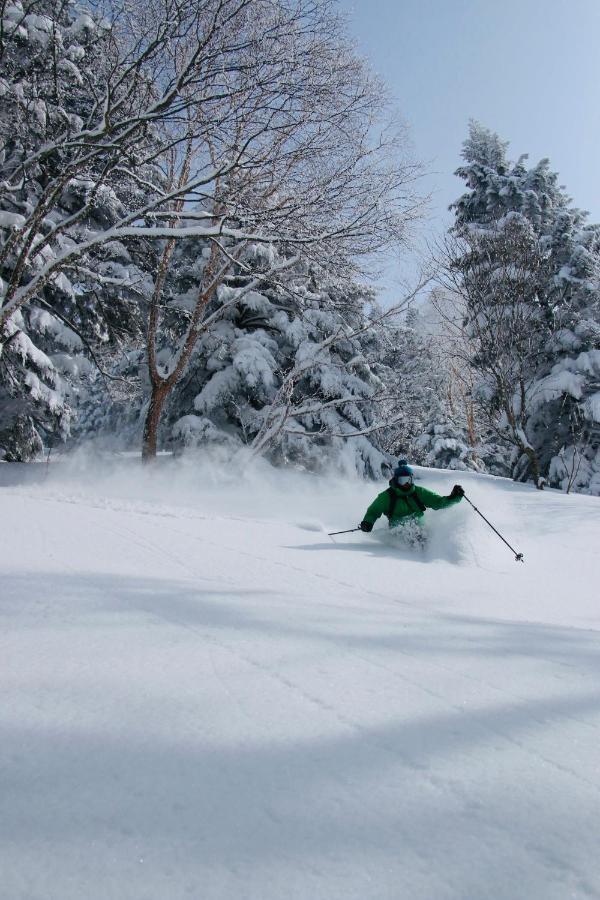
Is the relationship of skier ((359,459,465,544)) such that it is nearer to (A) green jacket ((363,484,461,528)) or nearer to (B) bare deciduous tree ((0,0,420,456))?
(A) green jacket ((363,484,461,528))

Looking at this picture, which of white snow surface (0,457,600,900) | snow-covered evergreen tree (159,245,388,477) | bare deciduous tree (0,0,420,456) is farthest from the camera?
snow-covered evergreen tree (159,245,388,477)

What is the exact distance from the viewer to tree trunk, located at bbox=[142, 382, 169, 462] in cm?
1039

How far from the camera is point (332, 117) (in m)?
5.98

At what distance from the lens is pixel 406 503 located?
6520mm

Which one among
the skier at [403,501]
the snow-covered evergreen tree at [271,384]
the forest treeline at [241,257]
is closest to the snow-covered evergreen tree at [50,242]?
the forest treeline at [241,257]

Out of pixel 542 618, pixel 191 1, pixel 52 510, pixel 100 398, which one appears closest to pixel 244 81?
pixel 191 1

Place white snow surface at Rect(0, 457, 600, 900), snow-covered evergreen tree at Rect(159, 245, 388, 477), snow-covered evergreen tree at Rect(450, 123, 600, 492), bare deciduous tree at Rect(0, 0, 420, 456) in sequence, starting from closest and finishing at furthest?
white snow surface at Rect(0, 457, 600, 900) < bare deciduous tree at Rect(0, 0, 420, 456) < snow-covered evergreen tree at Rect(159, 245, 388, 477) < snow-covered evergreen tree at Rect(450, 123, 600, 492)

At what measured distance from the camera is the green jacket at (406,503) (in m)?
6.46

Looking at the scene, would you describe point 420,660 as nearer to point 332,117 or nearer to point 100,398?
point 332,117

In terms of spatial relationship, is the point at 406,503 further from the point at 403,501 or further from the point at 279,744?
the point at 279,744

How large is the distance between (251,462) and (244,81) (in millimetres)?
7499

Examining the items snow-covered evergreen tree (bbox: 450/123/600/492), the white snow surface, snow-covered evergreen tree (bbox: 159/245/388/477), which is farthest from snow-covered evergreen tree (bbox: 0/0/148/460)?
snow-covered evergreen tree (bbox: 450/123/600/492)

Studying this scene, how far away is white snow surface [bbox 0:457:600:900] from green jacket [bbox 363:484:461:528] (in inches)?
131

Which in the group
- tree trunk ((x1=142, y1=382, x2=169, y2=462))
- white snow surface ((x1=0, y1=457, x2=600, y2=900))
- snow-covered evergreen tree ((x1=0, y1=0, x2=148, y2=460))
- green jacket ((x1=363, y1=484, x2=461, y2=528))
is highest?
snow-covered evergreen tree ((x1=0, y1=0, x2=148, y2=460))
